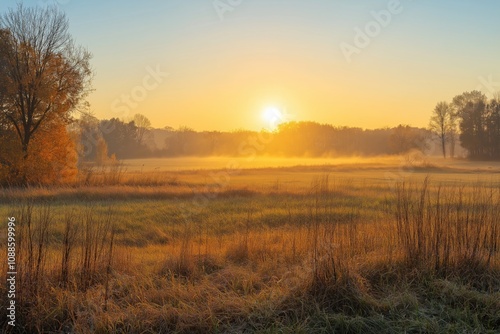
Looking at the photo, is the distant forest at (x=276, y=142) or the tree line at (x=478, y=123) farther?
the distant forest at (x=276, y=142)

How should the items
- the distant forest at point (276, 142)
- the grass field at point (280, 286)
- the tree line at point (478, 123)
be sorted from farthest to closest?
the distant forest at point (276, 142) → the tree line at point (478, 123) → the grass field at point (280, 286)

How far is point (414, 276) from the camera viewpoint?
6430mm

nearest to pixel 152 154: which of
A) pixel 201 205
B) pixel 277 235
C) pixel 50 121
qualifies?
pixel 50 121

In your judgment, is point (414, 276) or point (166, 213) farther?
point (166, 213)

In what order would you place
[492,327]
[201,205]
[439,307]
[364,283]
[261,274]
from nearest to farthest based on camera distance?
1. [492,327]
2. [439,307]
3. [364,283]
4. [261,274]
5. [201,205]

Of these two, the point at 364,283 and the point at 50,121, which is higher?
the point at 50,121

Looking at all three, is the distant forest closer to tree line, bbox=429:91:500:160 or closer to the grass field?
tree line, bbox=429:91:500:160

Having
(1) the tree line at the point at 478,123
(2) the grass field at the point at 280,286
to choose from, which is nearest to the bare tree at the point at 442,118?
(1) the tree line at the point at 478,123

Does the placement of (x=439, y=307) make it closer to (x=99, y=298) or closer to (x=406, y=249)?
(x=406, y=249)

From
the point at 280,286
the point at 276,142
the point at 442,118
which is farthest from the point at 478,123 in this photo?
the point at 280,286

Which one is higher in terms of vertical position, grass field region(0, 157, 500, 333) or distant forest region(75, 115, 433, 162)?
distant forest region(75, 115, 433, 162)

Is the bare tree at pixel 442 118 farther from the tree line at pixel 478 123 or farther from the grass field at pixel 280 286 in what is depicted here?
the grass field at pixel 280 286

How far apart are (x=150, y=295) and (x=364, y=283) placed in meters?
3.39

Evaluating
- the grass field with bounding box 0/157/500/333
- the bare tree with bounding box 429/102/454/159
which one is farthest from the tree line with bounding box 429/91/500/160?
the grass field with bounding box 0/157/500/333
